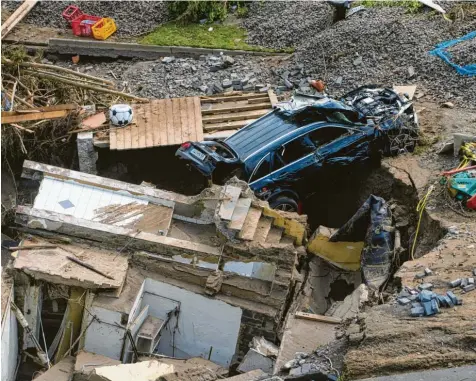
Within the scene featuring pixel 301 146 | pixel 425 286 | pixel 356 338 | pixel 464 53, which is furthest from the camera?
pixel 464 53

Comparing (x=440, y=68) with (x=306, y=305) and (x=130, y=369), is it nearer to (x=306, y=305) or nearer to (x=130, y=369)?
(x=306, y=305)

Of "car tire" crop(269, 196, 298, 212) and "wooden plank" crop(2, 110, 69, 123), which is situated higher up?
"wooden plank" crop(2, 110, 69, 123)

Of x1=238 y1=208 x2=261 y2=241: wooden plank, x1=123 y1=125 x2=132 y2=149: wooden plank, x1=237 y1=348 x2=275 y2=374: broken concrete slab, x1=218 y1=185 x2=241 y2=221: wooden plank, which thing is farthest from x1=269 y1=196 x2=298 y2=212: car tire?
x1=237 y1=348 x2=275 y2=374: broken concrete slab

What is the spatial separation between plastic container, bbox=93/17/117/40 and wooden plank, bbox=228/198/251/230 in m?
7.72

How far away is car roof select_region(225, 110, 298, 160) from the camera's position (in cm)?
1234

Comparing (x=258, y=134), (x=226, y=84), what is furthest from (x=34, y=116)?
(x=226, y=84)

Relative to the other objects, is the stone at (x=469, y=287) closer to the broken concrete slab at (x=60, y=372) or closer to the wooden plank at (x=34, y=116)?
the broken concrete slab at (x=60, y=372)

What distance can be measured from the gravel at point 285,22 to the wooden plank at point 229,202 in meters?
6.64

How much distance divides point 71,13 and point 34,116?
5.54 metres

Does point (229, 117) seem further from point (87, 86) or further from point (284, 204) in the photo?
point (87, 86)

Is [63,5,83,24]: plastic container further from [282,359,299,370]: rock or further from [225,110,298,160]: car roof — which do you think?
[282,359,299,370]: rock

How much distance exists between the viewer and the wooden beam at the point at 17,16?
17344 millimetres

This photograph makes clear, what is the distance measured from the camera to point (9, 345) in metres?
10.7

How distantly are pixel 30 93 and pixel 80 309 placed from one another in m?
4.85
